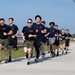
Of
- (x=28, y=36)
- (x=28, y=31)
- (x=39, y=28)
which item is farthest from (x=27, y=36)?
(x=39, y=28)

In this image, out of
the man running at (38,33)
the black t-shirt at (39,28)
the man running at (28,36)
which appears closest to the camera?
the man running at (28,36)

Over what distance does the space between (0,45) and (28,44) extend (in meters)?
1.24

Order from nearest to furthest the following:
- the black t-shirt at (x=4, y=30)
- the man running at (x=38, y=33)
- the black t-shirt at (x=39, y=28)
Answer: the black t-shirt at (x=4, y=30) → the man running at (x=38, y=33) → the black t-shirt at (x=39, y=28)

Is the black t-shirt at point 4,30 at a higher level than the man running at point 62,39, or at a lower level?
higher

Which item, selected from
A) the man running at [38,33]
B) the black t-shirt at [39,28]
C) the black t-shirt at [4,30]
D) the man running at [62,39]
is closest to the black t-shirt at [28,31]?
the black t-shirt at [4,30]

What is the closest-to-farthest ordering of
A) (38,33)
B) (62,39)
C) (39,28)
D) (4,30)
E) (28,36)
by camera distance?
1. (28,36)
2. (4,30)
3. (39,28)
4. (38,33)
5. (62,39)

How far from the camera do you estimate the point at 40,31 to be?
1708cm

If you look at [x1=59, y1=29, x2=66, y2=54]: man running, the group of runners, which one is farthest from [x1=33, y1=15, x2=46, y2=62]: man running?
[x1=59, y1=29, x2=66, y2=54]: man running

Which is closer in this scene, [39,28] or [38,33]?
[39,28]

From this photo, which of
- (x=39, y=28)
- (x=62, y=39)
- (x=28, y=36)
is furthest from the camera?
(x=62, y=39)

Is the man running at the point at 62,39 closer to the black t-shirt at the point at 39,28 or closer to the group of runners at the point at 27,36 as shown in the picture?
the group of runners at the point at 27,36

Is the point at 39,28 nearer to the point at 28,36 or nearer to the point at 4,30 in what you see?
the point at 28,36

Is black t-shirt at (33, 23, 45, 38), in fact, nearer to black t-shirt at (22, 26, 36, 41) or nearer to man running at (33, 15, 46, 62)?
man running at (33, 15, 46, 62)

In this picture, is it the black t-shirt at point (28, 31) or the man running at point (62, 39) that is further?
the man running at point (62, 39)
